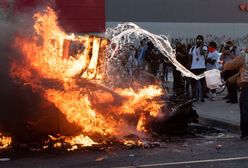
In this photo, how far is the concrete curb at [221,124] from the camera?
10.3 m

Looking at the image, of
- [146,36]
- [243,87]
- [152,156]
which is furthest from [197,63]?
[152,156]

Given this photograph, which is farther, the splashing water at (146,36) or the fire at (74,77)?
the splashing water at (146,36)

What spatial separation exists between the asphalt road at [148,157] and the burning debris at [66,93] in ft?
1.23

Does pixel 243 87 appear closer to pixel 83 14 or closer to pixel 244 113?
pixel 244 113

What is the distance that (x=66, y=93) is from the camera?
828cm

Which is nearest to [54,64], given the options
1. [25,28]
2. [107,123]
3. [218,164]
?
[25,28]

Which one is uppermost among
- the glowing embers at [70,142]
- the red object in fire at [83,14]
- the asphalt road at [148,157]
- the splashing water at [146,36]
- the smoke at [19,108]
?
the red object in fire at [83,14]

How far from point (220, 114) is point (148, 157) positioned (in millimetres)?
4688

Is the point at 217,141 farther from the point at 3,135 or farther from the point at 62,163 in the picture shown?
the point at 3,135

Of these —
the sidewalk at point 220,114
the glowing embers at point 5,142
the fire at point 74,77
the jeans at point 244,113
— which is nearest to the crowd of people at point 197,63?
the sidewalk at point 220,114

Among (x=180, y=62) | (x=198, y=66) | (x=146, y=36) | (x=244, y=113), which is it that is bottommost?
(x=244, y=113)

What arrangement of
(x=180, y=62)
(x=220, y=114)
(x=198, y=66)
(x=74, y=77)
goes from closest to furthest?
(x=74, y=77), (x=220, y=114), (x=198, y=66), (x=180, y=62)

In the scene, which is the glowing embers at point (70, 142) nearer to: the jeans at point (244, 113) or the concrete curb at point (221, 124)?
the jeans at point (244, 113)

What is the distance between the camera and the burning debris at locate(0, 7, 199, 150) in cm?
820
